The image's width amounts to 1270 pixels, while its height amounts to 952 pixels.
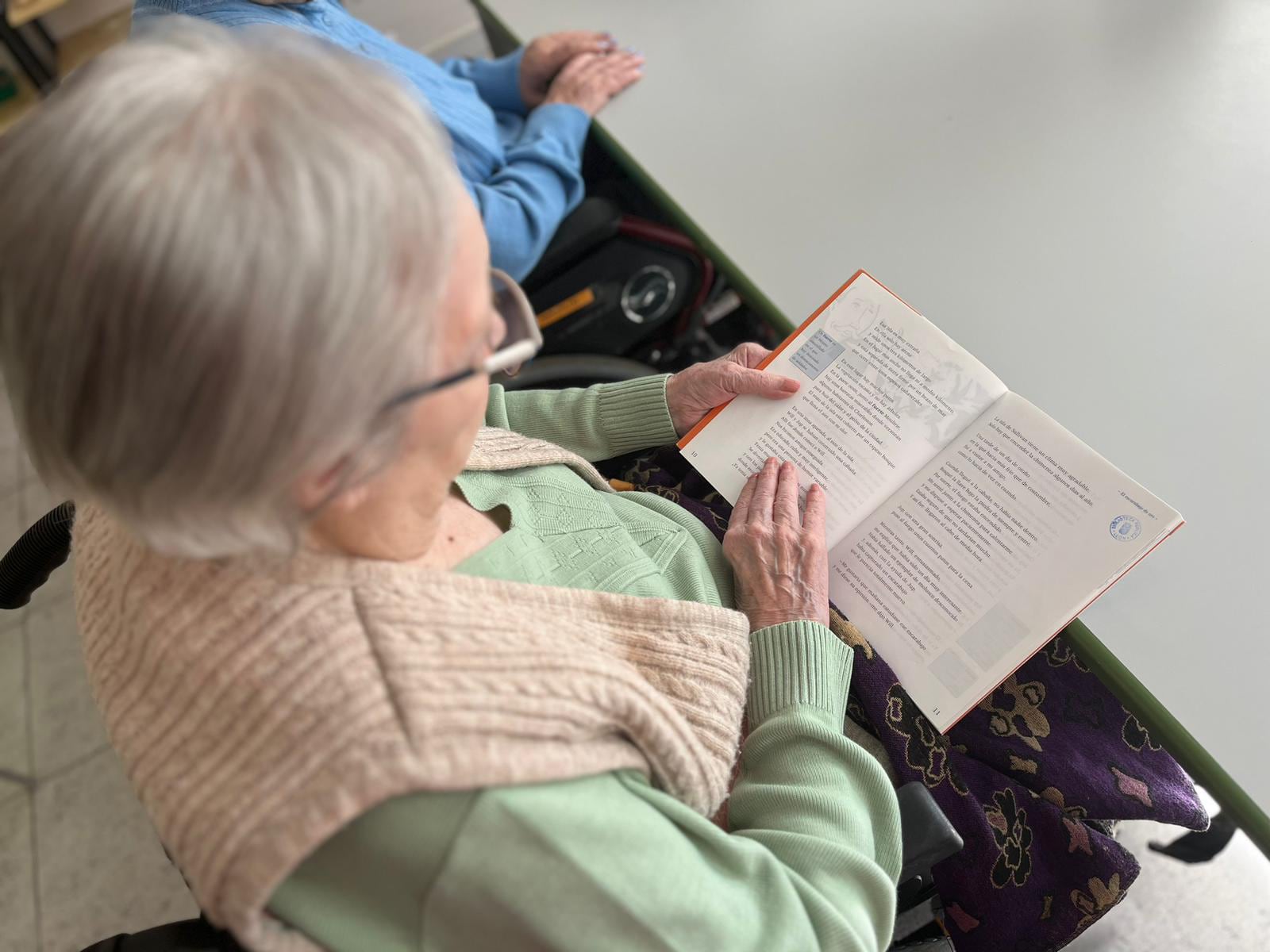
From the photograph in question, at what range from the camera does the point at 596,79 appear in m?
1.29

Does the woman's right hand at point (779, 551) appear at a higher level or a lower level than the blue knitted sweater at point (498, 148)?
higher

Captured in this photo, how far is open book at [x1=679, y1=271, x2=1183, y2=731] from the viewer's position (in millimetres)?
779

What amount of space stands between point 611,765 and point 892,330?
60 centimetres

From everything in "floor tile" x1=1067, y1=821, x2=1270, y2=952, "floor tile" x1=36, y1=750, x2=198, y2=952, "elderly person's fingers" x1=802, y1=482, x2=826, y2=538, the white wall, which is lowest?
"floor tile" x1=36, y1=750, x2=198, y2=952

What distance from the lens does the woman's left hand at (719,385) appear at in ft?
3.21

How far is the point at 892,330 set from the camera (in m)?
0.94

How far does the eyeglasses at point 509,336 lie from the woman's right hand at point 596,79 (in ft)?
2.55

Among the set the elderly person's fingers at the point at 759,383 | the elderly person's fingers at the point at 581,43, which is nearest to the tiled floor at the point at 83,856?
the elderly person's fingers at the point at 759,383

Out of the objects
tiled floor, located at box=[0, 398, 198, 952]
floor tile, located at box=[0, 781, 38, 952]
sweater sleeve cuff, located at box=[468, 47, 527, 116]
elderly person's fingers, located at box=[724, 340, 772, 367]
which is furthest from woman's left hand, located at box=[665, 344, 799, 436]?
floor tile, located at box=[0, 781, 38, 952]

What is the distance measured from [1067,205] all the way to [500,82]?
1.02 meters

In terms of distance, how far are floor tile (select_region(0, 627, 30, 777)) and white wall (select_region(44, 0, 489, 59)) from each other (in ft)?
6.42

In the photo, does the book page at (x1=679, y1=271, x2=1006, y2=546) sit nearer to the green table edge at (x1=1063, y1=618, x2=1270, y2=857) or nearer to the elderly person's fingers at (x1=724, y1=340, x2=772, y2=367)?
the elderly person's fingers at (x1=724, y1=340, x2=772, y2=367)

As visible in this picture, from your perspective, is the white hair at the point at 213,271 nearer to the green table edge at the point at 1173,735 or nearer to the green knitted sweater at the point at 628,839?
the green knitted sweater at the point at 628,839


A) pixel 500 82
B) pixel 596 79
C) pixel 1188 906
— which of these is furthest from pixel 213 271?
pixel 1188 906
